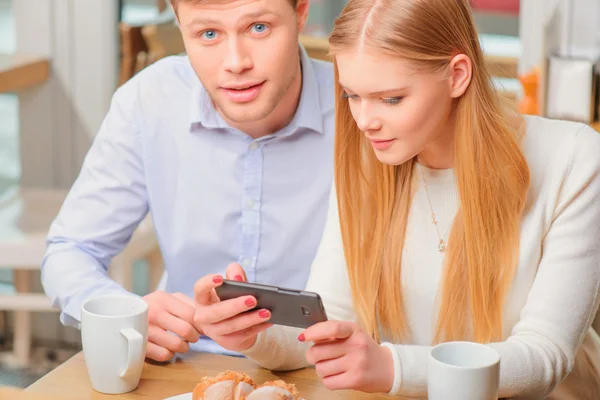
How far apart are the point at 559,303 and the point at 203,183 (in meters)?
0.75

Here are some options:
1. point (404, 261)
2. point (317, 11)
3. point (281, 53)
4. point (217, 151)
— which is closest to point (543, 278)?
point (404, 261)

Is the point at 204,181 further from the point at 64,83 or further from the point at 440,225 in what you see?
the point at 64,83

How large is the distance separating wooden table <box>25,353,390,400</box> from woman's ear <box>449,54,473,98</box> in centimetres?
45

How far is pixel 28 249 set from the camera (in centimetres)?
253

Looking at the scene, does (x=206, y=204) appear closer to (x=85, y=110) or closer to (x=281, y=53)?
(x=281, y=53)

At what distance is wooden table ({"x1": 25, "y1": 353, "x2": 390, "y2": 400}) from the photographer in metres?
1.29

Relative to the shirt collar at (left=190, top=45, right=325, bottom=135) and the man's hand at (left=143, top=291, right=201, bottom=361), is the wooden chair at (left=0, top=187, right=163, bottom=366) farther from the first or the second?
the man's hand at (left=143, top=291, right=201, bottom=361)

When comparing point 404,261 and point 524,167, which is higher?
point 524,167

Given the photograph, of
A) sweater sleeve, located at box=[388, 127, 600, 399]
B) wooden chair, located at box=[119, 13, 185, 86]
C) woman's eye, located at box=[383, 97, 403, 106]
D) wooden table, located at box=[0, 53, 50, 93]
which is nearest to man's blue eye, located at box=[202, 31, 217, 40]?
woman's eye, located at box=[383, 97, 403, 106]

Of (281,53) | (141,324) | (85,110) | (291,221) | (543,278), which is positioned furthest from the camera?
(85,110)

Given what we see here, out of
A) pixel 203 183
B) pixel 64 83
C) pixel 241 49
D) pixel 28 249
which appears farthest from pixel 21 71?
pixel 241 49

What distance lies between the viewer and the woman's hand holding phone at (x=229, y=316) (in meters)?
1.26

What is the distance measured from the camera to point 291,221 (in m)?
1.80

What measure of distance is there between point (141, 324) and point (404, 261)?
45 cm
